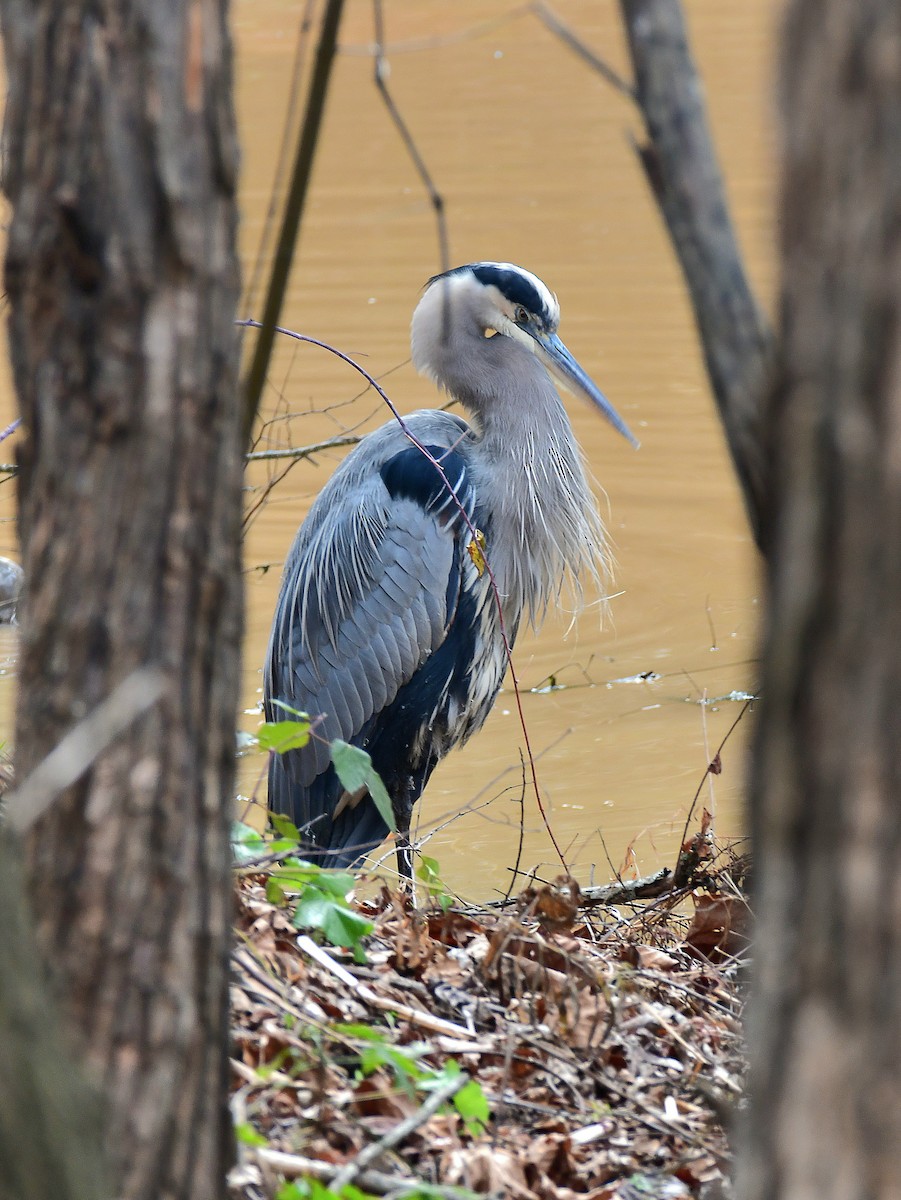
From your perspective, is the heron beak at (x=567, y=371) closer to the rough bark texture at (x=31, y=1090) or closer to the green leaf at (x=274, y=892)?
the green leaf at (x=274, y=892)

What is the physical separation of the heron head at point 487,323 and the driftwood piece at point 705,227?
369 centimetres

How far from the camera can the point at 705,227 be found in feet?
4.59

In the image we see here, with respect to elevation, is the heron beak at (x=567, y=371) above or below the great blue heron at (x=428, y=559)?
above

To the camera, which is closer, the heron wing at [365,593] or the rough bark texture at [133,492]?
the rough bark texture at [133,492]

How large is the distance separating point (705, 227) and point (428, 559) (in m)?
3.51

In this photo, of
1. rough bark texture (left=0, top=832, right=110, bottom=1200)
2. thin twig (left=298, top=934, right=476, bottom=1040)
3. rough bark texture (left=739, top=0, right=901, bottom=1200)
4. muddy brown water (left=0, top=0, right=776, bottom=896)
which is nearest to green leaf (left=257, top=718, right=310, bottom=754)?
thin twig (left=298, top=934, right=476, bottom=1040)

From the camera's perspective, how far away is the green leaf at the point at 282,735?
2656mm

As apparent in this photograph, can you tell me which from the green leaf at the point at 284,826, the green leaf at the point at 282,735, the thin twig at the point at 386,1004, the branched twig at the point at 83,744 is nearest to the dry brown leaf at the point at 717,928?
the thin twig at the point at 386,1004

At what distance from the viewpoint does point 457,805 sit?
6039 mm

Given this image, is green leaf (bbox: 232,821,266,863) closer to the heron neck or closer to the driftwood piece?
the driftwood piece

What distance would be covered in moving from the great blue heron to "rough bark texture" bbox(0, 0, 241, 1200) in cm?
326

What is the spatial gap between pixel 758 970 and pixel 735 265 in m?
0.62

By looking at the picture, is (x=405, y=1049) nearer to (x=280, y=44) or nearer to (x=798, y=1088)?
(x=798, y=1088)

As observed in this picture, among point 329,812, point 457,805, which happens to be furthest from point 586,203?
point 329,812
